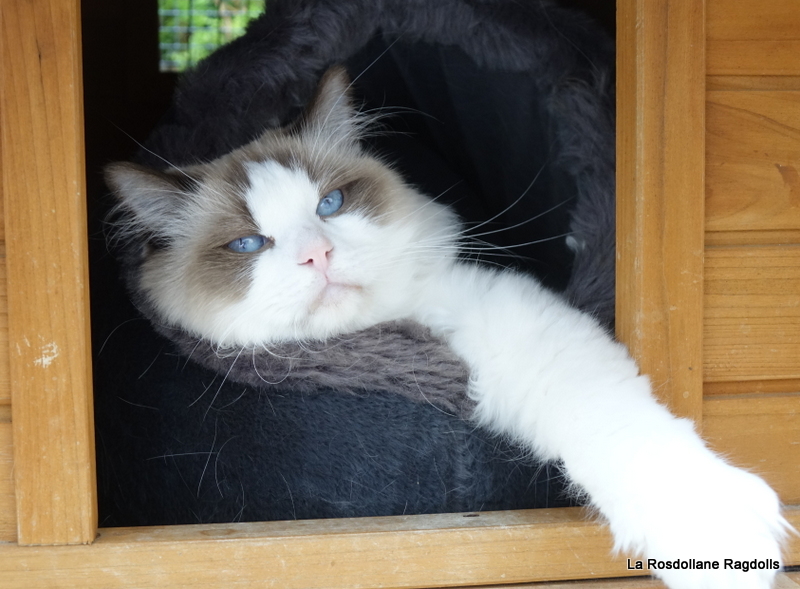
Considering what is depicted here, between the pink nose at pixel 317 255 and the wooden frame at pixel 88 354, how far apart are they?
38 centimetres

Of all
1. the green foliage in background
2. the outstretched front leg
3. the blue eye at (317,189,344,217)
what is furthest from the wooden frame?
→ the green foliage in background

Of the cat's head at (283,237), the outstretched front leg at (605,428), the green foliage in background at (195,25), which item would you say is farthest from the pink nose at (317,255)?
the green foliage in background at (195,25)

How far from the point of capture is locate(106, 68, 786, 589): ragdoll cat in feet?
3.26

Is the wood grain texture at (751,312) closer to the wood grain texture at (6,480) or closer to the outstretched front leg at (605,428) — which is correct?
the outstretched front leg at (605,428)

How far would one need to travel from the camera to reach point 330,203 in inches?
58.0

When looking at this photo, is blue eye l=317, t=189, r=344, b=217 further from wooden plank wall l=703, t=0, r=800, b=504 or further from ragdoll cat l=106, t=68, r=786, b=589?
wooden plank wall l=703, t=0, r=800, b=504

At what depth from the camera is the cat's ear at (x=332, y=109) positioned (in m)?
1.56

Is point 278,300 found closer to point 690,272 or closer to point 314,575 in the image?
point 314,575

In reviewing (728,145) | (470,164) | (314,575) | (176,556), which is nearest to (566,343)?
(728,145)

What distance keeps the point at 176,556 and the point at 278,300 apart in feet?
1.59

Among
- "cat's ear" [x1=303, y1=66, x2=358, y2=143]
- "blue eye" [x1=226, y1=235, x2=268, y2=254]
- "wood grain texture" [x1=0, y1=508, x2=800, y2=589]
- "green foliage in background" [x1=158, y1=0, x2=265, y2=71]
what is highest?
"green foliage in background" [x1=158, y1=0, x2=265, y2=71]

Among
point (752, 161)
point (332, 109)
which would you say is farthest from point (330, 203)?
point (752, 161)

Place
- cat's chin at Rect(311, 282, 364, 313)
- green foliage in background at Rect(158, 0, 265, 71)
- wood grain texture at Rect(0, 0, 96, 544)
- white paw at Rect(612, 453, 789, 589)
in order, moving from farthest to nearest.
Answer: green foliage in background at Rect(158, 0, 265, 71)
cat's chin at Rect(311, 282, 364, 313)
wood grain texture at Rect(0, 0, 96, 544)
white paw at Rect(612, 453, 789, 589)

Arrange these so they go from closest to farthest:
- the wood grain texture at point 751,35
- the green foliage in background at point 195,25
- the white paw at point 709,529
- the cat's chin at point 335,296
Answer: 1. the white paw at point 709,529
2. the wood grain texture at point 751,35
3. the cat's chin at point 335,296
4. the green foliage in background at point 195,25
